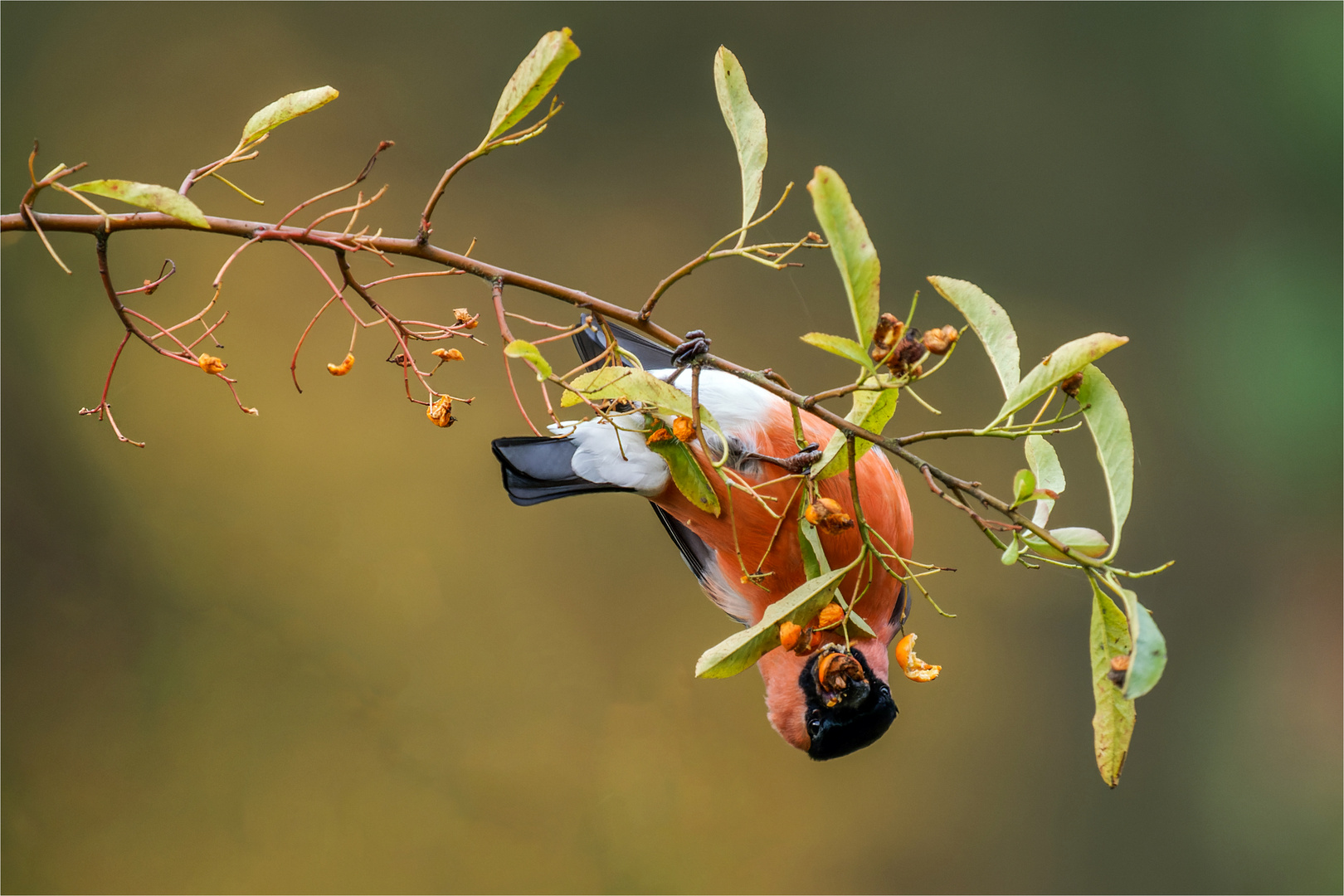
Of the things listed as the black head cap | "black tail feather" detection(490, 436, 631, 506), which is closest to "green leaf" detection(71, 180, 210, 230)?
"black tail feather" detection(490, 436, 631, 506)

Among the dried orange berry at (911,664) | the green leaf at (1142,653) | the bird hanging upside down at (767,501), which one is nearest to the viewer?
the green leaf at (1142,653)

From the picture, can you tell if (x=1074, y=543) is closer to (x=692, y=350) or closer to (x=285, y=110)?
(x=692, y=350)

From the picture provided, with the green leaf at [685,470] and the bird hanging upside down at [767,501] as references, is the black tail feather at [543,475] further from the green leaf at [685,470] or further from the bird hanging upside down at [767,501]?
the green leaf at [685,470]

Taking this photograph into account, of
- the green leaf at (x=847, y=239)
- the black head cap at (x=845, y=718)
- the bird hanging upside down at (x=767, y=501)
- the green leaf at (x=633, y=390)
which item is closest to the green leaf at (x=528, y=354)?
the green leaf at (x=633, y=390)

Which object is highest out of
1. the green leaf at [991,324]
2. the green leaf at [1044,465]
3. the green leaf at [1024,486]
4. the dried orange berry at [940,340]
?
the green leaf at [991,324]

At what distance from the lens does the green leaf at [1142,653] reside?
1.44ft

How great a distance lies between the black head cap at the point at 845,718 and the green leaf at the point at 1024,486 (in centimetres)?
65

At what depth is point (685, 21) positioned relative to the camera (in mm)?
2232

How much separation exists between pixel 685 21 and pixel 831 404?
1.17 metres

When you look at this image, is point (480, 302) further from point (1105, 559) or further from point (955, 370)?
point (1105, 559)

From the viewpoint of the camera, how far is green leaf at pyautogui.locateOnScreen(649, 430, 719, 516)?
582 millimetres

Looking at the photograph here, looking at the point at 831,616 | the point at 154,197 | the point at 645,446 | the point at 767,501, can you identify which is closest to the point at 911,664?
the point at 831,616

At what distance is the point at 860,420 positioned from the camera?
556 millimetres

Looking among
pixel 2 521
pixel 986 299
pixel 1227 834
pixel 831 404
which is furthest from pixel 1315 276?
pixel 2 521
